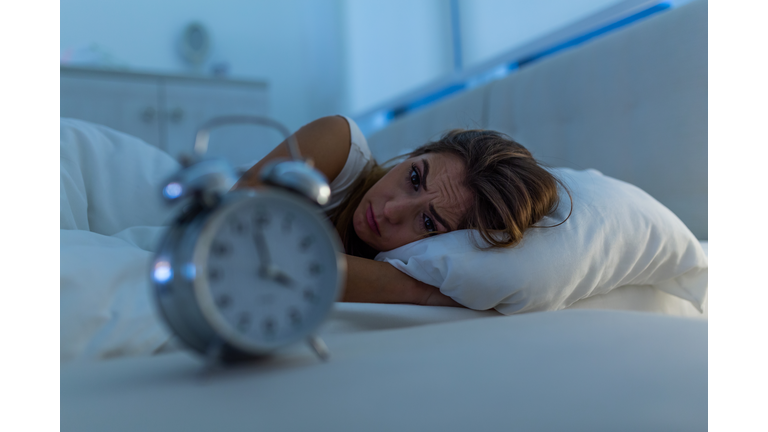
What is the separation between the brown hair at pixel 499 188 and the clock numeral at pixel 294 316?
53 cm

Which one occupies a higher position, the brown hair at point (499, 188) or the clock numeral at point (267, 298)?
the brown hair at point (499, 188)

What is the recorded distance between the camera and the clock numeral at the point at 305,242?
0.42 metres

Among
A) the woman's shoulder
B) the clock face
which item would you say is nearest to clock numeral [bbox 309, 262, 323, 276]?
the clock face

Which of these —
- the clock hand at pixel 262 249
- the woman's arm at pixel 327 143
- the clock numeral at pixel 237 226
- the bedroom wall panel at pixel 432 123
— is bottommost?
the clock hand at pixel 262 249

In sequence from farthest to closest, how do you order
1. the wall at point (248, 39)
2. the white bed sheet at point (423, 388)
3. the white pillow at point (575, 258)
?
the wall at point (248, 39), the white pillow at point (575, 258), the white bed sheet at point (423, 388)

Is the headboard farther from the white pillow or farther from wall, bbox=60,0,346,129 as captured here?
wall, bbox=60,0,346,129

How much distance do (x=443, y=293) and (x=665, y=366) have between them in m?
0.49

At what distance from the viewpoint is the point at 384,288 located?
915 mm

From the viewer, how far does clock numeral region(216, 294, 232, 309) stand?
38 cm

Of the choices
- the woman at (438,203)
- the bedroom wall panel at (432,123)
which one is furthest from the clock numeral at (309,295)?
the bedroom wall panel at (432,123)

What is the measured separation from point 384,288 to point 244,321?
0.54 m

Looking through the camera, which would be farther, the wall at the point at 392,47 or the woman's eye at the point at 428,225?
the wall at the point at 392,47

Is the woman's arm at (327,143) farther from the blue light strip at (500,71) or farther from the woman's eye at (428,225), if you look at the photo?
the blue light strip at (500,71)

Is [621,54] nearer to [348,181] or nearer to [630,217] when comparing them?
[630,217]
